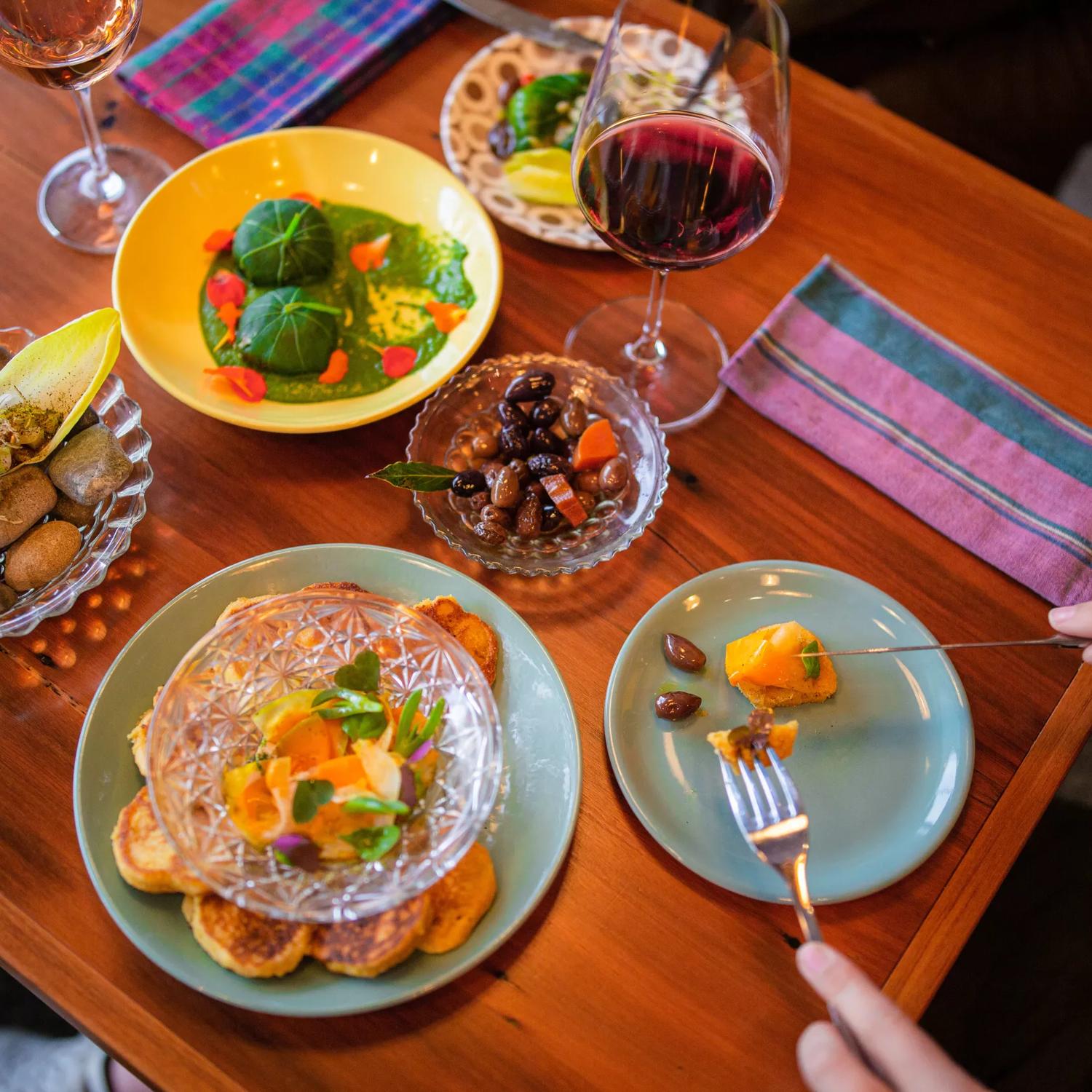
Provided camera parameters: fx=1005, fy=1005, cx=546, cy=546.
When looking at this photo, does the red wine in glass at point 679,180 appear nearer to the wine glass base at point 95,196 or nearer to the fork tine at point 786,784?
the fork tine at point 786,784

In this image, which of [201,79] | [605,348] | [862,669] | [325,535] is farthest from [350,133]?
[862,669]

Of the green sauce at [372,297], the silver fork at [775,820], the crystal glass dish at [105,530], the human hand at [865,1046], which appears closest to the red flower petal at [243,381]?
the green sauce at [372,297]

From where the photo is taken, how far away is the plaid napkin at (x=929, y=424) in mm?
1268

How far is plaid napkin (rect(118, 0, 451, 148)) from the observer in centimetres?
156

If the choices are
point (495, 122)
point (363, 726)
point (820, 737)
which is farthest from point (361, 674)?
point (495, 122)

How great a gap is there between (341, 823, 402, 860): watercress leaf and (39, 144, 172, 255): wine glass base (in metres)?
0.95

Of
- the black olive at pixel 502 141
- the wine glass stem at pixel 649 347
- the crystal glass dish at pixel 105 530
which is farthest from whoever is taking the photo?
the black olive at pixel 502 141

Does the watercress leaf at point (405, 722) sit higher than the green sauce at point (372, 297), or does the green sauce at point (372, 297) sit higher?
the green sauce at point (372, 297)

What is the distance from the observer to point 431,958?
0.94 meters

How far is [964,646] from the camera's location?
1.12 metres

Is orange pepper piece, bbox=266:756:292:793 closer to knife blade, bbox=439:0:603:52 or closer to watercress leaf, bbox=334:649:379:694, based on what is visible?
watercress leaf, bbox=334:649:379:694

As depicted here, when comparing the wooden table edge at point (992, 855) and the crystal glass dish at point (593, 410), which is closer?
the wooden table edge at point (992, 855)

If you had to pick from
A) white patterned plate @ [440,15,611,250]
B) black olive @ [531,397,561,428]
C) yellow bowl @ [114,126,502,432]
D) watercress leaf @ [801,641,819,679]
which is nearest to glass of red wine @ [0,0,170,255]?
yellow bowl @ [114,126,502,432]

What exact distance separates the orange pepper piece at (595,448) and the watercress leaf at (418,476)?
15cm
